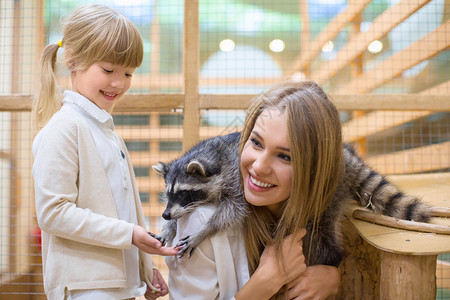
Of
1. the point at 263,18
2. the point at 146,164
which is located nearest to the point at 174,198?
the point at 146,164

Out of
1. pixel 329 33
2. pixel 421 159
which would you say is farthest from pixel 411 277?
pixel 329 33

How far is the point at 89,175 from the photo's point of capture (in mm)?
1442

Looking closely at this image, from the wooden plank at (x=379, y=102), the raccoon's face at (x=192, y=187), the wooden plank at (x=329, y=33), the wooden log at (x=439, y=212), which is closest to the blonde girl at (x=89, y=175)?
the raccoon's face at (x=192, y=187)

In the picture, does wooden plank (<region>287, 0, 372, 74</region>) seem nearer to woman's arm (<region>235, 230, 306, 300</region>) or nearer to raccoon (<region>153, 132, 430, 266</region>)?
raccoon (<region>153, 132, 430, 266</region>)

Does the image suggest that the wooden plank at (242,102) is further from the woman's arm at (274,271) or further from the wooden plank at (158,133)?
the woman's arm at (274,271)

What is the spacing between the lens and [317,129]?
1.28 metres

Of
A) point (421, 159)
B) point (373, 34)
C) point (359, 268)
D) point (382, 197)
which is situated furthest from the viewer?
point (373, 34)

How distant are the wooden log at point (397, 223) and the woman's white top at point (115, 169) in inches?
37.4

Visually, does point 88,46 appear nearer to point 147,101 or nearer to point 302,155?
point 147,101

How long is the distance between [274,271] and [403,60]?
2.28 meters

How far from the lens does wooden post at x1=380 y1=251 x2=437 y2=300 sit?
4.18ft

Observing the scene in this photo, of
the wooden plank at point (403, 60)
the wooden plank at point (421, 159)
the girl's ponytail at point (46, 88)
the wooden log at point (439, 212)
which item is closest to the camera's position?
the wooden log at point (439, 212)

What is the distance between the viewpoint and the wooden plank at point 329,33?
10.3 ft

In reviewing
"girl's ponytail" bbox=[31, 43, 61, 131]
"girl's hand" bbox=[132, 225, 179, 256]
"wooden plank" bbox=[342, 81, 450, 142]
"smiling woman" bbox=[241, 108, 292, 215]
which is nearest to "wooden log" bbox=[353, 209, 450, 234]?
"smiling woman" bbox=[241, 108, 292, 215]
